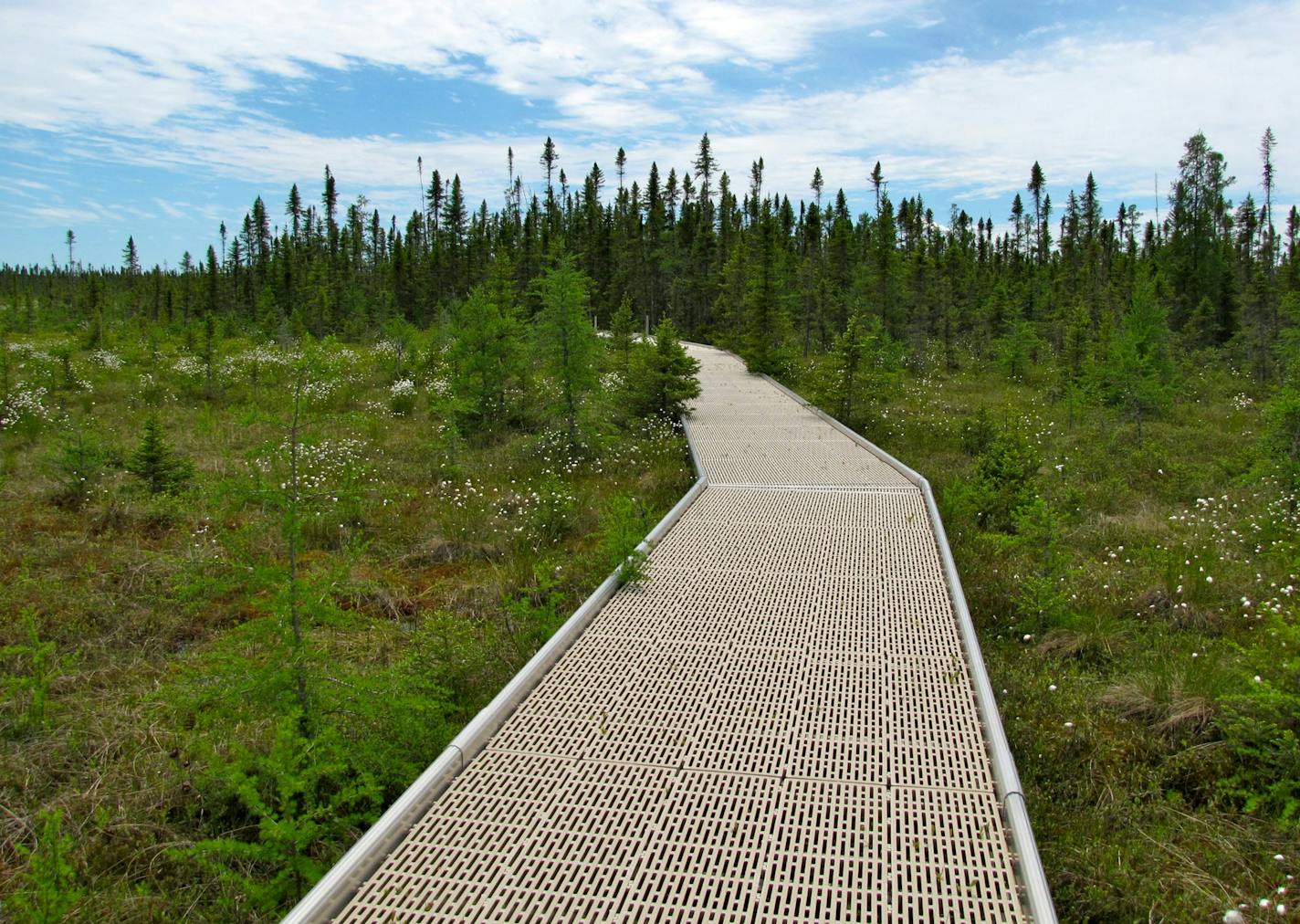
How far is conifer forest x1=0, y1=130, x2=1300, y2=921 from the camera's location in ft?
13.4

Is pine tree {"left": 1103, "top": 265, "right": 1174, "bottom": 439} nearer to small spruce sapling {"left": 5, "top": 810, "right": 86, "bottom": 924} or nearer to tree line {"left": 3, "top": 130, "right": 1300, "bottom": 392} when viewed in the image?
tree line {"left": 3, "top": 130, "right": 1300, "bottom": 392}

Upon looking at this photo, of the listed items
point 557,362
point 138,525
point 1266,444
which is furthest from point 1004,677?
point 138,525

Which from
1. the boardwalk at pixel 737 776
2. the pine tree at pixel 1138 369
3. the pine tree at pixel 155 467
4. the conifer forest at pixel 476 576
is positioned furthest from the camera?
the pine tree at pixel 1138 369

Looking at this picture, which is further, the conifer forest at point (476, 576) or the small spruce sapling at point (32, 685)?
the small spruce sapling at point (32, 685)

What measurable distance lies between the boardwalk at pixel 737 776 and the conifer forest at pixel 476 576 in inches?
27.0

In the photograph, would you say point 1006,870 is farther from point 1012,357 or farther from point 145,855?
point 1012,357

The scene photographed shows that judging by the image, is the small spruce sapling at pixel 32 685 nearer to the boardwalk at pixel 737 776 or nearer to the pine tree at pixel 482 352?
the boardwalk at pixel 737 776

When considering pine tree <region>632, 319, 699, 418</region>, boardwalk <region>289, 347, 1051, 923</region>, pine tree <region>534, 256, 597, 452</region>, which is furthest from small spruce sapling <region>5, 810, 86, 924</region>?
pine tree <region>632, 319, 699, 418</region>

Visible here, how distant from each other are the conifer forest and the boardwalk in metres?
0.69

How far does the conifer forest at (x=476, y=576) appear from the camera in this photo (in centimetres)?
409

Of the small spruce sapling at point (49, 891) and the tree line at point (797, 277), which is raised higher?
the tree line at point (797, 277)

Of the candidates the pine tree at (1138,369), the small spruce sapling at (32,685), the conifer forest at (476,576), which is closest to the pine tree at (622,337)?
the conifer forest at (476,576)

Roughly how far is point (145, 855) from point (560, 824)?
2491 millimetres

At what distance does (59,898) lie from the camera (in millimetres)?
3088
